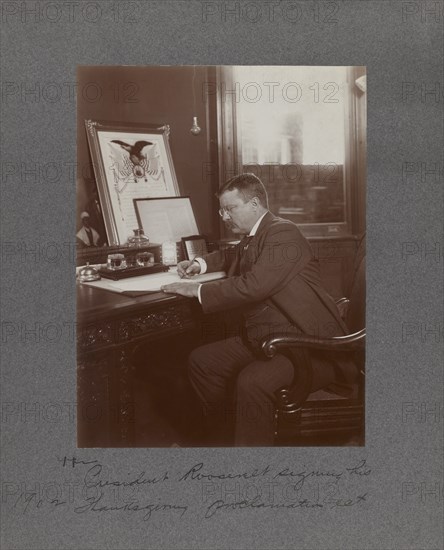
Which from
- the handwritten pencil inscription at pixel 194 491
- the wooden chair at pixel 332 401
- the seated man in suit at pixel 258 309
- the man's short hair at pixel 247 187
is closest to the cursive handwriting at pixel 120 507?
the handwritten pencil inscription at pixel 194 491

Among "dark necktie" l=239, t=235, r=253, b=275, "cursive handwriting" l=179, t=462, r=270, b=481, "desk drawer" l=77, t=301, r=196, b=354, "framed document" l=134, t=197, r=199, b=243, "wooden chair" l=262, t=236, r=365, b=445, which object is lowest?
"cursive handwriting" l=179, t=462, r=270, b=481

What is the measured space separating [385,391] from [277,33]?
1209 millimetres

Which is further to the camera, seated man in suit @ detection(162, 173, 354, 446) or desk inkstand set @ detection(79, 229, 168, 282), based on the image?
desk inkstand set @ detection(79, 229, 168, 282)

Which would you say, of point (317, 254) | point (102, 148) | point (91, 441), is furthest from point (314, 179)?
point (91, 441)

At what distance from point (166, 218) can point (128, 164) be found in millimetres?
221

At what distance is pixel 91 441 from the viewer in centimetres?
177

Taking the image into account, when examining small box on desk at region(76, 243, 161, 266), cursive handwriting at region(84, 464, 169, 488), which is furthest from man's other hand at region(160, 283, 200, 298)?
cursive handwriting at region(84, 464, 169, 488)

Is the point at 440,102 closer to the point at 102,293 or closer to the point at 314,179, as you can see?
the point at 314,179

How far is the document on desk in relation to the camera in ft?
5.90

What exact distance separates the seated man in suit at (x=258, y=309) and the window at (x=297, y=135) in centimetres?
6

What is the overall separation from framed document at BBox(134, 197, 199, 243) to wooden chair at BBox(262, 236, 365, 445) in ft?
1.54

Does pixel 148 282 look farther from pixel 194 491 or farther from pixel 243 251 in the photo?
pixel 194 491

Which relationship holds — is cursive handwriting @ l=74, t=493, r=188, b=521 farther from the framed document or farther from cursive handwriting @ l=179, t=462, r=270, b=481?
the framed document

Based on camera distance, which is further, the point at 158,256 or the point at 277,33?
the point at 158,256
